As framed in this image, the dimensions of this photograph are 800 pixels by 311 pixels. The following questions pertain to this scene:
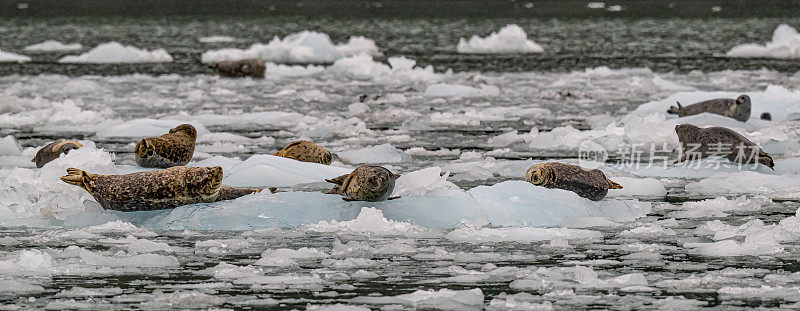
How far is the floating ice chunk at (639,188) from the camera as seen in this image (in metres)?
7.82

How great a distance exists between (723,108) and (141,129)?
17.7 feet

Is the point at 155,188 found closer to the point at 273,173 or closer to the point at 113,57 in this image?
the point at 273,173

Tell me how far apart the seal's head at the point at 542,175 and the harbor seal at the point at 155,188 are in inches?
74.9

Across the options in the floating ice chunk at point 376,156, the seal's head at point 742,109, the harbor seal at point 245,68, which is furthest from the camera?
the harbor seal at point 245,68

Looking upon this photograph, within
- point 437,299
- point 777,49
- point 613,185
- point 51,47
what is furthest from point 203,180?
point 51,47

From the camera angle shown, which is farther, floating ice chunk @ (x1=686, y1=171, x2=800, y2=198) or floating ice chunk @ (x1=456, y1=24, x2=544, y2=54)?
floating ice chunk @ (x1=456, y1=24, x2=544, y2=54)

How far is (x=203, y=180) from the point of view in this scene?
6777mm

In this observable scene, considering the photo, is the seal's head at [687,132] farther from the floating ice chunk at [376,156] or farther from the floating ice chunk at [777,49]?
the floating ice chunk at [777,49]

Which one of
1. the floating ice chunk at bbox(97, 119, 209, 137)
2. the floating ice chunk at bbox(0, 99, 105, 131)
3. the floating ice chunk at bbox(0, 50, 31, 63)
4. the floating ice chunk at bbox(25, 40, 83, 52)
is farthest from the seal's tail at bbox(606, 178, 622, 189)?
the floating ice chunk at bbox(25, 40, 83, 52)

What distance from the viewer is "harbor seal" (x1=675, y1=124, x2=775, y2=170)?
8.67 metres

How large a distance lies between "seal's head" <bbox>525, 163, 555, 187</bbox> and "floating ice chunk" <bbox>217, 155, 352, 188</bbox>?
1.27 m

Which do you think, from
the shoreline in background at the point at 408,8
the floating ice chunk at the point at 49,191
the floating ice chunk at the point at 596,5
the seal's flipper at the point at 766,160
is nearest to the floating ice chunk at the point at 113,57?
the floating ice chunk at the point at 49,191

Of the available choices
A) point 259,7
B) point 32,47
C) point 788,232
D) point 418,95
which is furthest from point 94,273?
point 259,7

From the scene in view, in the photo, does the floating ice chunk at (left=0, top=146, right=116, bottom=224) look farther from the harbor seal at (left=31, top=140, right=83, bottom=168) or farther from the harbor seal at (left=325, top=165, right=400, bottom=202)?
the harbor seal at (left=325, top=165, right=400, bottom=202)
